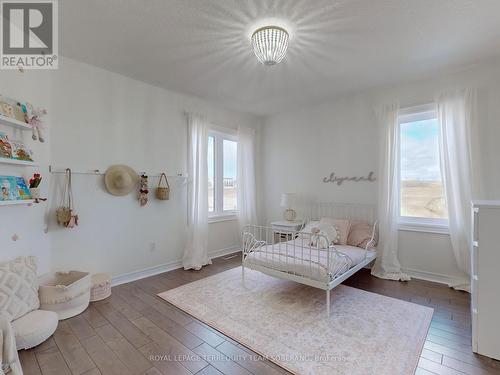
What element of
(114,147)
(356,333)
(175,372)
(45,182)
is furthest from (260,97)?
(175,372)

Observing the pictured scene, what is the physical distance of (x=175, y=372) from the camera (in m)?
1.71

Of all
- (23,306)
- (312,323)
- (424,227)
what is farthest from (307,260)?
(23,306)

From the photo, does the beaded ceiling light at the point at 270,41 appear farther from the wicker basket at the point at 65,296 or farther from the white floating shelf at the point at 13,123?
the wicker basket at the point at 65,296

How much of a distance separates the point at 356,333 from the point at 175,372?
1.49m

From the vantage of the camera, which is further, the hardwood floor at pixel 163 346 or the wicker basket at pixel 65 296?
the wicker basket at pixel 65 296

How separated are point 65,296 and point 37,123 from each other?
1738mm

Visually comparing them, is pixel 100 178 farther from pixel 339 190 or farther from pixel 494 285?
pixel 494 285

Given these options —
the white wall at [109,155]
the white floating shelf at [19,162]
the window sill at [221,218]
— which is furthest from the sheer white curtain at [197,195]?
the white floating shelf at [19,162]

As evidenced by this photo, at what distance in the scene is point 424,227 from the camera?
3.33m

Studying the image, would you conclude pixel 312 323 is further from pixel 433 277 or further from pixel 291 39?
pixel 291 39

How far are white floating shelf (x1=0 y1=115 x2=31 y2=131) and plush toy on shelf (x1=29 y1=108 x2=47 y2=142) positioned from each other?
7 cm

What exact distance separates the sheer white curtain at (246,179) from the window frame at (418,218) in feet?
8.12

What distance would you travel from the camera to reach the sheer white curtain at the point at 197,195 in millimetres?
3852

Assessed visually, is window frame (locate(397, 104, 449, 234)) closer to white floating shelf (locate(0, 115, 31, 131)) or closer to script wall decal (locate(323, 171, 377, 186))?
script wall decal (locate(323, 171, 377, 186))
